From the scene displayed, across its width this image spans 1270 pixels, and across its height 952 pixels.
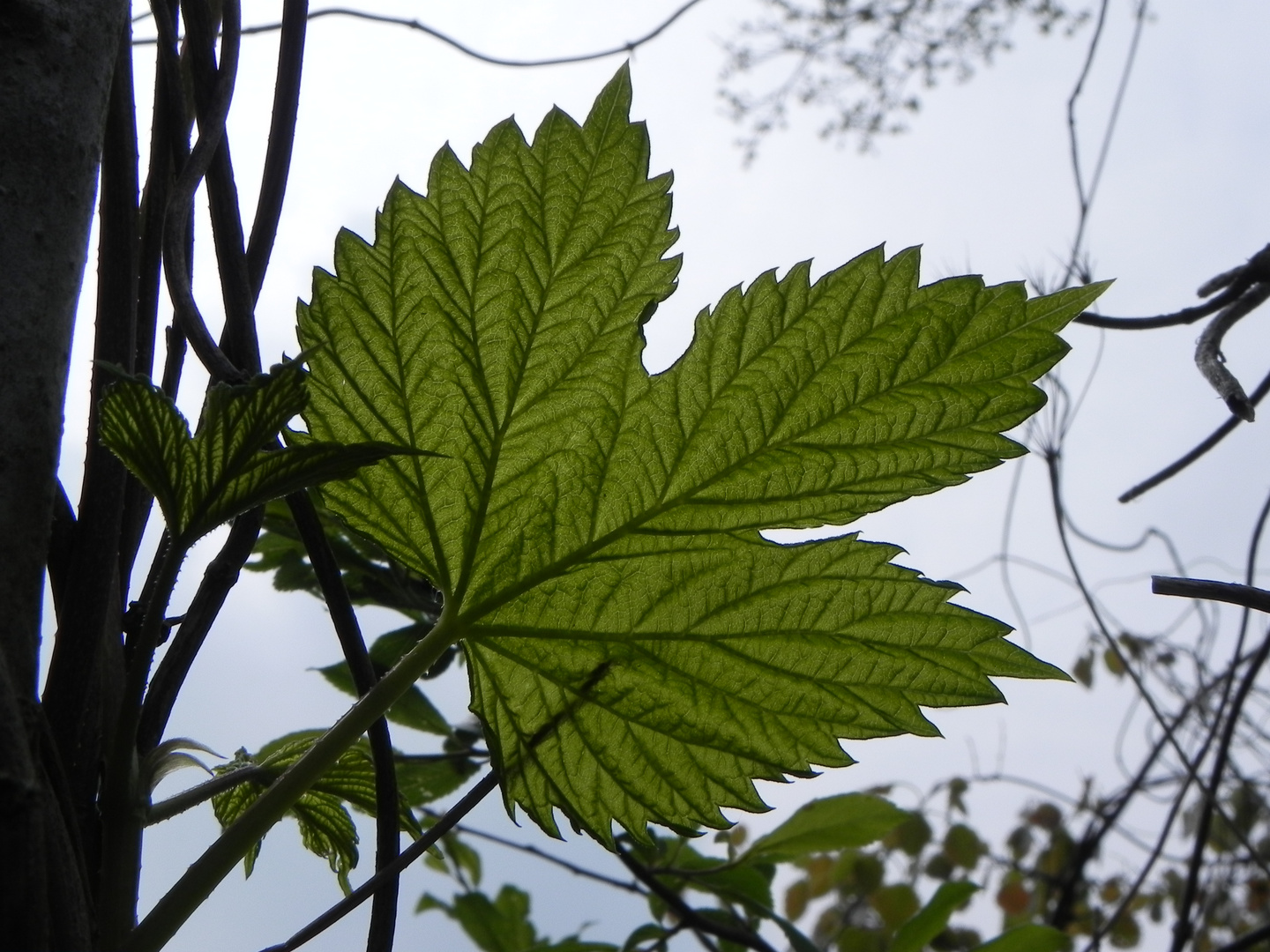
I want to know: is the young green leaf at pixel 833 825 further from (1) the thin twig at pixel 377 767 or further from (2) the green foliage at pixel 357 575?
(1) the thin twig at pixel 377 767

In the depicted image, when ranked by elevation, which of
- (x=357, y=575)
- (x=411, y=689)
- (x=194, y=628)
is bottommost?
(x=194, y=628)

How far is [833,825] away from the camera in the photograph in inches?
34.5

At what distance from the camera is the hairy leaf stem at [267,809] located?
273 millimetres

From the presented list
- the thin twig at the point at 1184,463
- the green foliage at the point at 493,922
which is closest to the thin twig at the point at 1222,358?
the thin twig at the point at 1184,463

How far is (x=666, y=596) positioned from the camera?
1.19ft

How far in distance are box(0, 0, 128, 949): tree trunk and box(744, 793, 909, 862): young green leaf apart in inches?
27.5

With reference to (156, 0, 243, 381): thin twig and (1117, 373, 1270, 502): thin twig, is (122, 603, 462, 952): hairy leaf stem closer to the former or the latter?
(156, 0, 243, 381): thin twig

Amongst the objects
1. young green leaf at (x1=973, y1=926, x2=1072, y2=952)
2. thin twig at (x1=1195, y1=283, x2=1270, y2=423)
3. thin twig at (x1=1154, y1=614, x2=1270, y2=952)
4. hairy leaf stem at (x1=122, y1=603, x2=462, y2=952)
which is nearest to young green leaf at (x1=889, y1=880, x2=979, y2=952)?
young green leaf at (x1=973, y1=926, x2=1072, y2=952)

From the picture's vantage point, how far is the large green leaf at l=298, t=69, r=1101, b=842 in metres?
0.34

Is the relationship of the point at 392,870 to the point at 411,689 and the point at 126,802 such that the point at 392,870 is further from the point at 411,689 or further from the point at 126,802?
the point at 411,689

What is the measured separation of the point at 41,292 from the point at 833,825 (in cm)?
75

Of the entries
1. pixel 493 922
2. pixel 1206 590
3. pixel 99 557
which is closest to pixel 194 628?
pixel 99 557

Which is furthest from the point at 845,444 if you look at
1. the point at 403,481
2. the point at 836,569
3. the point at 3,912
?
the point at 3,912

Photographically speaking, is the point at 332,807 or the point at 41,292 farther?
the point at 332,807
